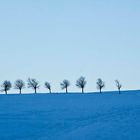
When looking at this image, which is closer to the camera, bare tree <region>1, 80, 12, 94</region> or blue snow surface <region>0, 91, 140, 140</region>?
blue snow surface <region>0, 91, 140, 140</region>

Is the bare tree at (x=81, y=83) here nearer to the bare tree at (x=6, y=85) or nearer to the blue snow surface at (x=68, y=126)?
the bare tree at (x=6, y=85)

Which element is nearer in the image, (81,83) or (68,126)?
(68,126)

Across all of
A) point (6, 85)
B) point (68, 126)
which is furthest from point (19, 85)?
point (68, 126)

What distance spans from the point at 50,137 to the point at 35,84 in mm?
66876

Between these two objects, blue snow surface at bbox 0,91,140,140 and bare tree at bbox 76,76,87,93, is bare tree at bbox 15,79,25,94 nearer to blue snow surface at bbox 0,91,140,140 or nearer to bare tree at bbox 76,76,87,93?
bare tree at bbox 76,76,87,93

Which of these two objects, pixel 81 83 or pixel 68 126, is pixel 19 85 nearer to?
pixel 81 83

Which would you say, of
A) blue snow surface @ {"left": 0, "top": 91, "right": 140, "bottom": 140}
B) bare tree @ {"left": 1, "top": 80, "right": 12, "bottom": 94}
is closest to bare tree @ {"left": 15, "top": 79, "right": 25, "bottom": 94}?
bare tree @ {"left": 1, "top": 80, "right": 12, "bottom": 94}

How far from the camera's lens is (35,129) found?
2159cm

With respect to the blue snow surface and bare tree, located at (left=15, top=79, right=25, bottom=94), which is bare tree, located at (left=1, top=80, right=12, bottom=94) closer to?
bare tree, located at (left=15, top=79, right=25, bottom=94)

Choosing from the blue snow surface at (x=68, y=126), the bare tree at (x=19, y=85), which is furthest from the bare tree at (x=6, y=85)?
the blue snow surface at (x=68, y=126)

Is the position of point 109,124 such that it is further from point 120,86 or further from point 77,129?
point 120,86

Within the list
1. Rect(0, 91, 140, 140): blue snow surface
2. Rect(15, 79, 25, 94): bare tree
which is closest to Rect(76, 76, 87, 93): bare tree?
Rect(15, 79, 25, 94): bare tree

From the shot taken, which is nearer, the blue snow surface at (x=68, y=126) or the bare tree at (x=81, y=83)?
the blue snow surface at (x=68, y=126)

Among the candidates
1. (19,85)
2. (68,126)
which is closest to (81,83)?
(19,85)
